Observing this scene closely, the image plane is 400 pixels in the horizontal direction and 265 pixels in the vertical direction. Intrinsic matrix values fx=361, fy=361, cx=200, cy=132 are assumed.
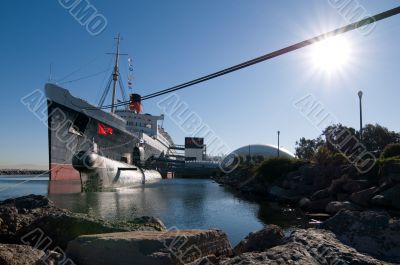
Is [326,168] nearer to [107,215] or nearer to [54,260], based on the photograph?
[107,215]

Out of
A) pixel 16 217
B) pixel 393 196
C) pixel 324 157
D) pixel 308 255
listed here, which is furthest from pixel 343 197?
pixel 308 255

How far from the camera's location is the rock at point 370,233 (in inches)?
277

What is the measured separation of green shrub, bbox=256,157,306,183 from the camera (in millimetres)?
47703

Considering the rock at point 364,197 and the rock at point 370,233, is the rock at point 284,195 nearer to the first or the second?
the rock at point 364,197

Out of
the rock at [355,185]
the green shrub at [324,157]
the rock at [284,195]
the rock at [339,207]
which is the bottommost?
the rock at [284,195]

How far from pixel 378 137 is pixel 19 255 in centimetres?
7301

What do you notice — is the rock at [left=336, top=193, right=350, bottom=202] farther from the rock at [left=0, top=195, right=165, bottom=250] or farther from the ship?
the ship

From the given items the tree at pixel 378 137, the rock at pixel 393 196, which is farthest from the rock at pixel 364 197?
the tree at pixel 378 137

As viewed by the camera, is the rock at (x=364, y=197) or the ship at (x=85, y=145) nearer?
the rock at (x=364, y=197)

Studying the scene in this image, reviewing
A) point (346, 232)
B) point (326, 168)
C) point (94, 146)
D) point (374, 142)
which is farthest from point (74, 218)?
point (374, 142)

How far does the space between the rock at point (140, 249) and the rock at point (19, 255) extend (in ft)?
2.77

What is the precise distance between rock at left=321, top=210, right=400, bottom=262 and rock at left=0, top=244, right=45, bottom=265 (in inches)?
266

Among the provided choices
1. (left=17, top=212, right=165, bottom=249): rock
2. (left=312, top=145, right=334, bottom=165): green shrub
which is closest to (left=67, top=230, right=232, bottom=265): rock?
(left=17, top=212, right=165, bottom=249): rock

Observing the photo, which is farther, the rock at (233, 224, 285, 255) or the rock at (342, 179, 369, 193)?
the rock at (342, 179, 369, 193)
